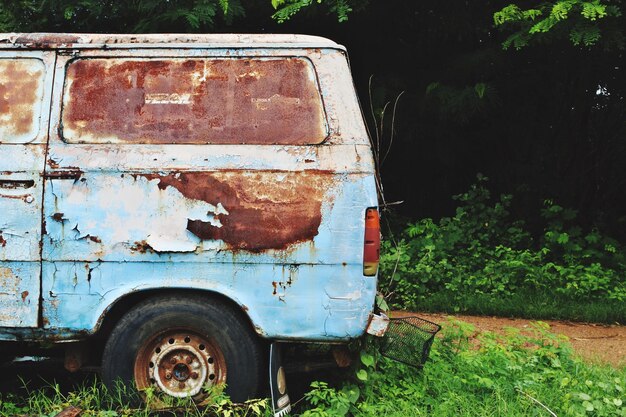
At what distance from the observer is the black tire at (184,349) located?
13.0 feet

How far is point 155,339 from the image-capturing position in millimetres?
4016

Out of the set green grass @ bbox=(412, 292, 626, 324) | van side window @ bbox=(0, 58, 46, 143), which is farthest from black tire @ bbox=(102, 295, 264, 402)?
green grass @ bbox=(412, 292, 626, 324)

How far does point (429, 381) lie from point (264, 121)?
203 centimetres

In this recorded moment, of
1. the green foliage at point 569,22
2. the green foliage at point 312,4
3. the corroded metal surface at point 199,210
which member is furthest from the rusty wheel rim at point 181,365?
the green foliage at point 569,22

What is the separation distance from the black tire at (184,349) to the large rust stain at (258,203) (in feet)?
1.40

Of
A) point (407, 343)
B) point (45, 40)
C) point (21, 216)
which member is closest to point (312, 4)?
point (45, 40)

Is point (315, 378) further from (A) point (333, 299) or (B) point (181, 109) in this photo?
(B) point (181, 109)

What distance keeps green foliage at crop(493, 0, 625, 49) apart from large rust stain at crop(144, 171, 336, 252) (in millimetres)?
3105

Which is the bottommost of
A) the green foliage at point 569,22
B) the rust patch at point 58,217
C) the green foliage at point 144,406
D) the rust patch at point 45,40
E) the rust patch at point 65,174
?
the green foliage at point 144,406

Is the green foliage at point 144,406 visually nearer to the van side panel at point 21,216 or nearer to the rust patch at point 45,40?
the van side panel at point 21,216

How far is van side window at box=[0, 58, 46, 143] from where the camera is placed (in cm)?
403

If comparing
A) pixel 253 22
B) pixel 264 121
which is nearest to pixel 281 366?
pixel 264 121

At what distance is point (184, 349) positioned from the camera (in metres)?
4.02

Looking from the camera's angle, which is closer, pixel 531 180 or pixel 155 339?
pixel 155 339
